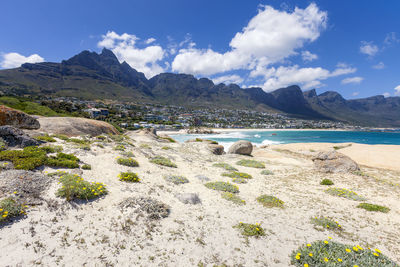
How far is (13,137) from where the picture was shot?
34.8 feet

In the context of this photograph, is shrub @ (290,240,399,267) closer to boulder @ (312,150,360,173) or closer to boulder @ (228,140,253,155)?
boulder @ (312,150,360,173)

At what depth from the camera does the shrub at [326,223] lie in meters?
7.07

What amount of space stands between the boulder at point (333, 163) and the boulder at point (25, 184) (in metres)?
21.3

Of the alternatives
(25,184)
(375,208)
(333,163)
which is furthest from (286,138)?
(25,184)

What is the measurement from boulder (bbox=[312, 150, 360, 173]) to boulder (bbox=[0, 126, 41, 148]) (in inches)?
965

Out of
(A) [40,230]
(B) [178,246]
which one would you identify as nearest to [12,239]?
(A) [40,230]

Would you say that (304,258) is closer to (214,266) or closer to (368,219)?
(214,266)

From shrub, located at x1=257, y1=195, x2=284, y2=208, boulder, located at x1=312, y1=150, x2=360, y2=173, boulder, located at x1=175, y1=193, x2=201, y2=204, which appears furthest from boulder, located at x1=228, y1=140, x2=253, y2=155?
boulder, located at x1=175, y1=193, x2=201, y2=204

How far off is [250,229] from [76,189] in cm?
703

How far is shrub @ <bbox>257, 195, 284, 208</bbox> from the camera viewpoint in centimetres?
875

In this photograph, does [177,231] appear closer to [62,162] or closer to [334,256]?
[334,256]

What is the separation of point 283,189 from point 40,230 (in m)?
12.3

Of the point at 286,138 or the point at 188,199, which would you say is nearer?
the point at 188,199

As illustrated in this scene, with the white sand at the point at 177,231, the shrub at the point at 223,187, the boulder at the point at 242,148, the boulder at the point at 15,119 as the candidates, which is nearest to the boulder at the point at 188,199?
the white sand at the point at 177,231
